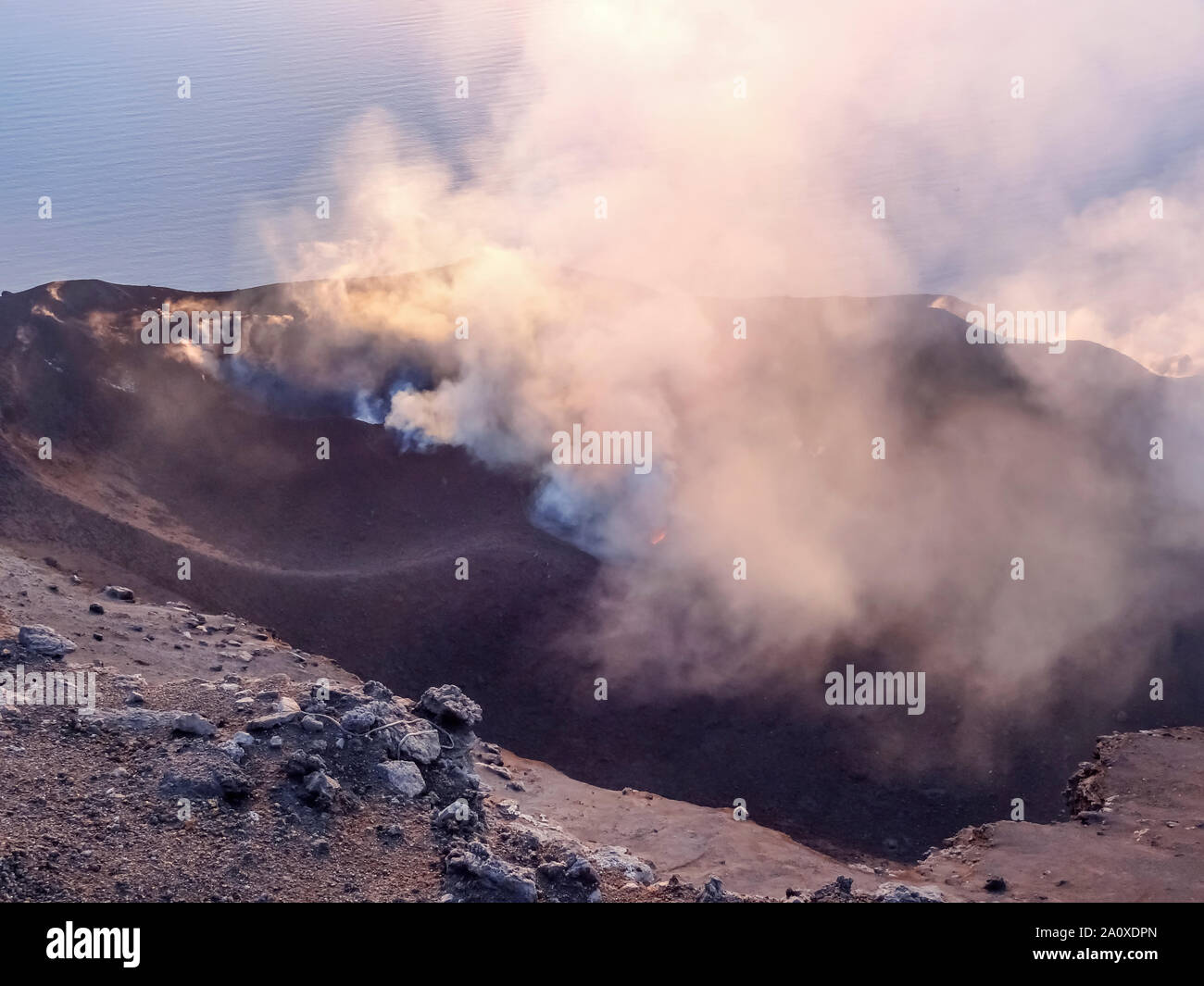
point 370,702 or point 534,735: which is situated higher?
point 370,702

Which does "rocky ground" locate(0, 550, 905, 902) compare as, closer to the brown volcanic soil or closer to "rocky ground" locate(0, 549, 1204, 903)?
"rocky ground" locate(0, 549, 1204, 903)

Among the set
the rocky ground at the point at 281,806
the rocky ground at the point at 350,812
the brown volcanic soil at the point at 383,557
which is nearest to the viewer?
the rocky ground at the point at 281,806

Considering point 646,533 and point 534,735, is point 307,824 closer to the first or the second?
point 534,735

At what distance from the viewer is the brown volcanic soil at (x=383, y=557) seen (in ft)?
66.1

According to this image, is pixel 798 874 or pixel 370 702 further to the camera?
pixel 798 874

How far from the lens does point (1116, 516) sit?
86.5 ft

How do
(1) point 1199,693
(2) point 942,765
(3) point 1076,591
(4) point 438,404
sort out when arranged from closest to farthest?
(2) point 942,765
(1) point 1199,693
(3) point 1076,591
(4) point 438,404

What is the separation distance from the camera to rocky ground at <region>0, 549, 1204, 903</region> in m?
11.6

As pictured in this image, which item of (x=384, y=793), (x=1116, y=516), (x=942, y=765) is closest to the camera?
(x=384, y=793)

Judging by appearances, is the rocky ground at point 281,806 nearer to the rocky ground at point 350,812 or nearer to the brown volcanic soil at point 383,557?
the rocky ground at point 350,812

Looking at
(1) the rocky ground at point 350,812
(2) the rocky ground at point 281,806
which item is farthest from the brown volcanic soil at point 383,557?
(2) the rocky ground at point 281,806

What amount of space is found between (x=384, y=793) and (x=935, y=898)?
7288 mm

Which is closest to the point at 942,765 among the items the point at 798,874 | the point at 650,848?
the point at 798,874

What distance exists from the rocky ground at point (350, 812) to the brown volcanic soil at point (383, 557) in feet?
4.97
